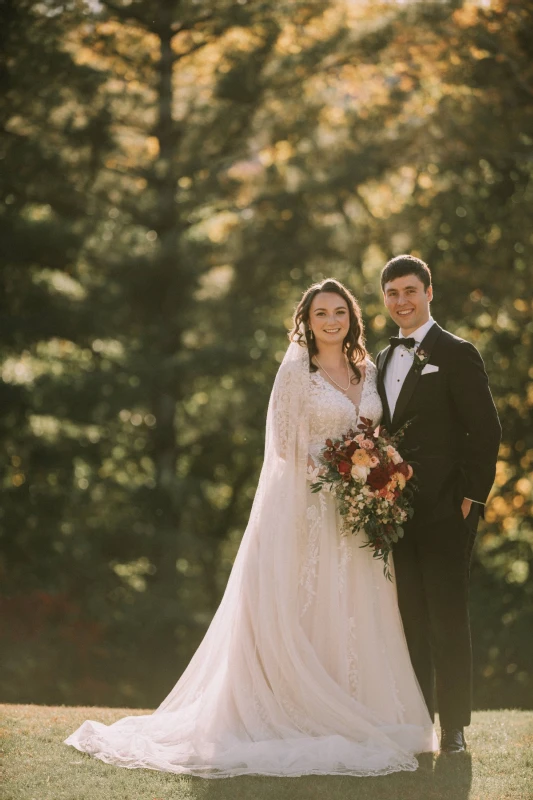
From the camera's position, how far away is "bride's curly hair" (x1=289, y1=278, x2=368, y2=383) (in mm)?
5375

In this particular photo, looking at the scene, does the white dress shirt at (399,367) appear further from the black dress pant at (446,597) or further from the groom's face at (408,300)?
the black dress pant at (446,597)

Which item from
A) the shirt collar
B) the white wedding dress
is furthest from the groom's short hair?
the white wedding dress

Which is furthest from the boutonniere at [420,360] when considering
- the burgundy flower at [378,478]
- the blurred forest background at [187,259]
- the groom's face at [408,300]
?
the blurred forest background at [187,259]

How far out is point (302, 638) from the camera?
4961 mm

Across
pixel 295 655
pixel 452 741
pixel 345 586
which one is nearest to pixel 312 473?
pixel 345 586

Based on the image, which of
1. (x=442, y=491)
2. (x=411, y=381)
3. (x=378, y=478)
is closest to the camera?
(x=378, y=478)

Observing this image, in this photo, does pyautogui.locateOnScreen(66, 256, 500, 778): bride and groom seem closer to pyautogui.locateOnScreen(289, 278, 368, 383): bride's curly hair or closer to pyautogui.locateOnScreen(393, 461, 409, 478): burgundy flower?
pyautogui.locateOnScreen(289, 278, 368, 383): bride's curly hair

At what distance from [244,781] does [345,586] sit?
1.14m

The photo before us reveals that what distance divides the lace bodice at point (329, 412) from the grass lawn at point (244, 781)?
1.65m

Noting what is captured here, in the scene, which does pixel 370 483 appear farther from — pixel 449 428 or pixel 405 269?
pixel 405 269

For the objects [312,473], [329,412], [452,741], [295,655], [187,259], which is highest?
[329,412]

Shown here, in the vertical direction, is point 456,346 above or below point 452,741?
above

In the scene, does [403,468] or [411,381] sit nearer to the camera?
[403,468]

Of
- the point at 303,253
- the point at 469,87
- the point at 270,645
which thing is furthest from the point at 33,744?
the point at 469,87
